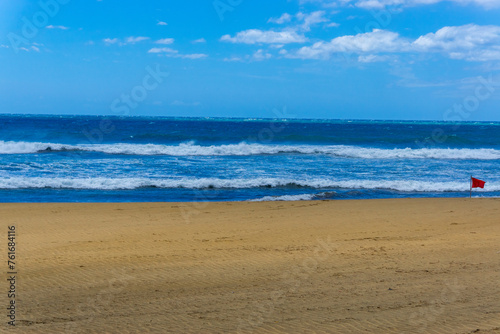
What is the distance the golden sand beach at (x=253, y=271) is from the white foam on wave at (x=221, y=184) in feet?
15.4

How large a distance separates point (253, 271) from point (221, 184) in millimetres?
10404

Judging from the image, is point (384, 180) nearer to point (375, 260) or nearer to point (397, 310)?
point (375, 260)

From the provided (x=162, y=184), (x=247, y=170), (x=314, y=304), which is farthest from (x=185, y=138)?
(x=314, y=304)

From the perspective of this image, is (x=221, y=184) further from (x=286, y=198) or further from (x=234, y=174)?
(x=286, y=198)

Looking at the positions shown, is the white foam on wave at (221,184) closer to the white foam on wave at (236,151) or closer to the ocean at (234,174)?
the ocean at (234,174)

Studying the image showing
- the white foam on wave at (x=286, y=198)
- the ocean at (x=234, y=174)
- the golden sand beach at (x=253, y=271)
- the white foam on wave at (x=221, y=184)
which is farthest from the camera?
the white foam on wave at (x=221, y=184)

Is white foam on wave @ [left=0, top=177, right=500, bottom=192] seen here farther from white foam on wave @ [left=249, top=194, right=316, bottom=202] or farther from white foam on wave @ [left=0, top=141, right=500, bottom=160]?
white foam on wave @ [left=0, top=141, right=500, bottom=160]

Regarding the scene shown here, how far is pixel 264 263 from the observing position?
7301 mm

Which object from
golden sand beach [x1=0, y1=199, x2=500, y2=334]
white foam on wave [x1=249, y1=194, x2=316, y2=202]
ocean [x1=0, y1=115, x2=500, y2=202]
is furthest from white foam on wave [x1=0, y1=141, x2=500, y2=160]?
golden sand beach [x1=0, y1=199, x2=500, y2=334]

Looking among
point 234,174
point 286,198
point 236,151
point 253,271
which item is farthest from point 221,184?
point 236,151

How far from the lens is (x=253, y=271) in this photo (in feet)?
22.5

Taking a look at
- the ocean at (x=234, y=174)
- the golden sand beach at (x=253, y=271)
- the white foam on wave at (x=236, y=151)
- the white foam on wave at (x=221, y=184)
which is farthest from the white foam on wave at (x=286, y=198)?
the white foam on wave at (x=236, y=151)

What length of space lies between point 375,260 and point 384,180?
11762mm

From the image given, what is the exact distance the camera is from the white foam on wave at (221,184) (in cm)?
1631
